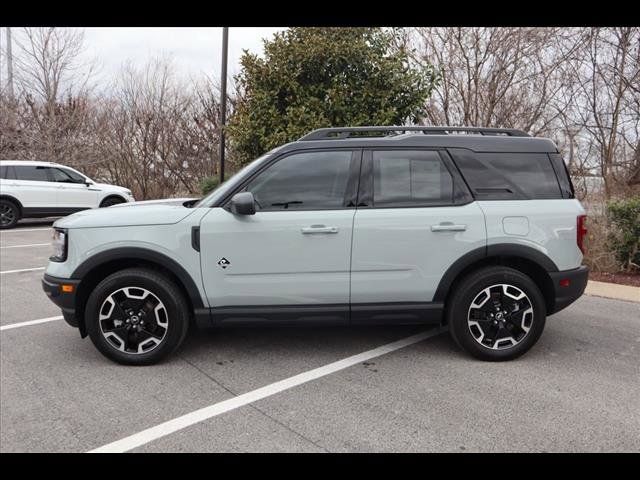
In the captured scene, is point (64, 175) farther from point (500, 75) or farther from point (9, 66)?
point (500, 75)

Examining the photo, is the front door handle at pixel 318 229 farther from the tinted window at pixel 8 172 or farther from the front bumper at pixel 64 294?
the tinted window at pixel 8 172

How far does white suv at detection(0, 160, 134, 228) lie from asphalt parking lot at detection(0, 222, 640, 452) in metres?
9.36

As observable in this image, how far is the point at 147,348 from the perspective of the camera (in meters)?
3.78

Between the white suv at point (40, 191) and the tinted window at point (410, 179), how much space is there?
38.8ft

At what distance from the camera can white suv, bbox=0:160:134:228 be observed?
1243 centimetres

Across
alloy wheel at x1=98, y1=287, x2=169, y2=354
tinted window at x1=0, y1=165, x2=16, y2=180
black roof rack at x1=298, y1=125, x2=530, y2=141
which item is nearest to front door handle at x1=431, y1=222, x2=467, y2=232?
black roof rack at x1=298, y1=125, x2=530, y2=141

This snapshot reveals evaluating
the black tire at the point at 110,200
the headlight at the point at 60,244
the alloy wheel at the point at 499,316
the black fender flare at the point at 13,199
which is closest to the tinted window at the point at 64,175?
the black tire at the point at 110,200

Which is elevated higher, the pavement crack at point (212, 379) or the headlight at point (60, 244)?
the headlight at point (60, 244)

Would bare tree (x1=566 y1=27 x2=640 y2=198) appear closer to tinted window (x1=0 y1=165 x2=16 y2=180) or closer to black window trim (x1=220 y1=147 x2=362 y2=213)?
black window trim (x1=220 y1=147 x2=362 y2=213)

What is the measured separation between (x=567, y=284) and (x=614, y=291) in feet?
Result: 9.28

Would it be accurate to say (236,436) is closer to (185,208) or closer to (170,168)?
(185,208)

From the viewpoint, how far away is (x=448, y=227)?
12.1 ft

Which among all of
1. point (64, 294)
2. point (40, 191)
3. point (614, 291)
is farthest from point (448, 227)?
point (40, 191)

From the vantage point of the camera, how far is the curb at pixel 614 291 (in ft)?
18.9
